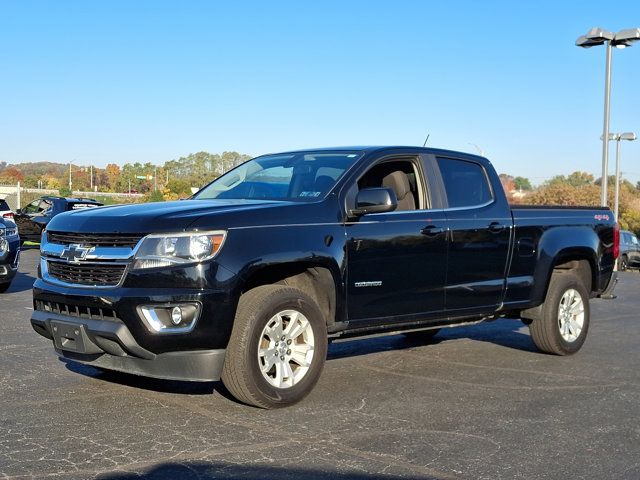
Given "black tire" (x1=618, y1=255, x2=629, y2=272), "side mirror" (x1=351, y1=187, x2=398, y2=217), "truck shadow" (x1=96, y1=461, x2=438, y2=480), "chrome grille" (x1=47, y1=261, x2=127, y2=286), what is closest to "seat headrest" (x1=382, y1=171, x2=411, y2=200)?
"side mirror" (x1=351, y1=187, x2=398, y2=217)

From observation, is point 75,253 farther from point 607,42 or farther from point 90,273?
point 607,42

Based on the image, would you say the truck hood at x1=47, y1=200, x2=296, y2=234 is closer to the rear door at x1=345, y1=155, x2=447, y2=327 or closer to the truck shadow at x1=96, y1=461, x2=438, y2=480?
the rear door at x1=345, y1=155, x2=447, y2=327

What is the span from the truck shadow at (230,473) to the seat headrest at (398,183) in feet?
10.3

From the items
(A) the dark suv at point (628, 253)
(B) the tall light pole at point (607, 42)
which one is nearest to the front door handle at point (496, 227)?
(B) the tall light pole at point (607, 42)

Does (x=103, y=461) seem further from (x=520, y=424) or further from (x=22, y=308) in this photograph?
(x=22, y=308)

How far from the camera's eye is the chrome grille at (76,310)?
538 centimetres

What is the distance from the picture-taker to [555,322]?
8023 millimetres

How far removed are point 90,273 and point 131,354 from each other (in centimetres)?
65

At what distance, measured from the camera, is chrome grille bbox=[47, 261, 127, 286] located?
539 cm

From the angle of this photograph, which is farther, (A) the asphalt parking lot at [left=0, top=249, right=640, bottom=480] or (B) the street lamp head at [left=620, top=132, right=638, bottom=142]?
(B) the street lamp head at [left=620, top=132, right=638, bottom=142]

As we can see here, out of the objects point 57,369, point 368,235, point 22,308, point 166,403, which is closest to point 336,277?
point 368,235

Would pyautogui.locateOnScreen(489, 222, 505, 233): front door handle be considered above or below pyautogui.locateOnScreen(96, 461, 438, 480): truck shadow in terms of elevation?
above

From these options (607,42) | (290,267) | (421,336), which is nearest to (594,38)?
(607,42)

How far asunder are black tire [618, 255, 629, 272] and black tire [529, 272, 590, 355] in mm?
20711
